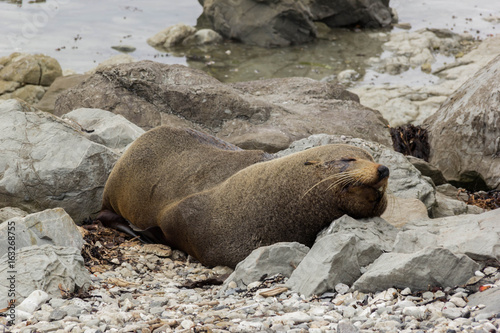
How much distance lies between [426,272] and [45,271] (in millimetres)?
2797

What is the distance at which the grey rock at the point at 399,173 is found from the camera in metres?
7.35

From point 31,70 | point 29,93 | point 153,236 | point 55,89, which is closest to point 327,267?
point 153,236

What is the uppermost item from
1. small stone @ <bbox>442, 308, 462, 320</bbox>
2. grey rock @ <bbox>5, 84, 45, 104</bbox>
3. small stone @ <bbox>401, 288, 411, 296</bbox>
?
small stone @ <bbox>442, 308, 462, 320</bbox>

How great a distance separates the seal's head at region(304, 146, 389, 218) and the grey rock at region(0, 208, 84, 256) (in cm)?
221

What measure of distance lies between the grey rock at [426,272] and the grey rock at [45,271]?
2248 millimetres

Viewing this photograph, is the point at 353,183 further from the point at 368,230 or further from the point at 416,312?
the point at 416,312

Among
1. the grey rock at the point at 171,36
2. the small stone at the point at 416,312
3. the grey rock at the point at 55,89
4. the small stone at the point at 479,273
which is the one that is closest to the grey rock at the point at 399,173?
the small stone at the point at 479,273

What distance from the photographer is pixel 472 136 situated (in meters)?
9.09

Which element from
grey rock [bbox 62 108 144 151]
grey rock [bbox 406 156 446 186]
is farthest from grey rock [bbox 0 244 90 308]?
grey rock [bbox 406 156 446 186]

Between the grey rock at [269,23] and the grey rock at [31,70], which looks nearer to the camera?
the grey rock at [31,70]

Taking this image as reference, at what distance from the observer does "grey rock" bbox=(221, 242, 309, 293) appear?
17.2ft

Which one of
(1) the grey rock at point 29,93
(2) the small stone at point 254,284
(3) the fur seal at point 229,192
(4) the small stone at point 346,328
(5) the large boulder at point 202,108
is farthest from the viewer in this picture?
(1) the grey rock at point 29,93

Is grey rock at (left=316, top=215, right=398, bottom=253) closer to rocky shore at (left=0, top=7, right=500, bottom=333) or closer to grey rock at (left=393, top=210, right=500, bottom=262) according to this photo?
rocky shore at (left=0, top=7, right=500, bottom=333)

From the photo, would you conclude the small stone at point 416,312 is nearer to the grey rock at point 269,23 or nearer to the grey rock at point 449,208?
the grey rock at point 449,208
